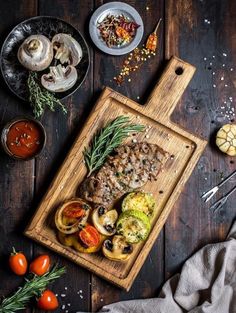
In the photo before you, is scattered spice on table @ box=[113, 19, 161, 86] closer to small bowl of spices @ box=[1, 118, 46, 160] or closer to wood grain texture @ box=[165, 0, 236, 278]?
wood grain texture @ box=[165, 0, 236, 278]

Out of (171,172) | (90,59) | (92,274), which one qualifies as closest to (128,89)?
(90,59)

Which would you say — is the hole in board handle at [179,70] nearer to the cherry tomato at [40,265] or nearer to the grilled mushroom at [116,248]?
the grilled mushroom at [116,248]

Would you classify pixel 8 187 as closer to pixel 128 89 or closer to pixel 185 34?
pixel 128 89

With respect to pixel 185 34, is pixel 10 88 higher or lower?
lower

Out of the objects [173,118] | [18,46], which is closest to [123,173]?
[173,118]

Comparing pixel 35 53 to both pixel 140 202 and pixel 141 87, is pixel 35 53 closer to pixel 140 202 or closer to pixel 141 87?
pixel 141 87
